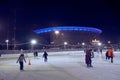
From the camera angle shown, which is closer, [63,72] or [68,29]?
[63,72]

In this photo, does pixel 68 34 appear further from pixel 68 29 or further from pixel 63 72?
pixel 63 72

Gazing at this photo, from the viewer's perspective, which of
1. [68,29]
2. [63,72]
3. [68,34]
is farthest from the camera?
[68,29]

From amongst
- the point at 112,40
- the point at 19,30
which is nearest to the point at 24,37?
the point at 19,30

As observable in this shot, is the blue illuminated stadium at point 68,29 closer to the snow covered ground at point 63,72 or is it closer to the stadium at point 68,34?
the stadium at point 68,34

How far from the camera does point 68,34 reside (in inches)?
4611

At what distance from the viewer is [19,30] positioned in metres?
93.9

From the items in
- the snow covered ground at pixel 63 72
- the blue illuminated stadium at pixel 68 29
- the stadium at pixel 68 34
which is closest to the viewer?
the snow covered ground at pixel 63 72

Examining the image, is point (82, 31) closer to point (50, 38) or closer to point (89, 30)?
point (89, 30)

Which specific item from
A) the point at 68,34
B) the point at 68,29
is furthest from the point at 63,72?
the point at 68,29

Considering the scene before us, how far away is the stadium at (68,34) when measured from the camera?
4309 inches

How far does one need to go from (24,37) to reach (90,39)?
147 feet

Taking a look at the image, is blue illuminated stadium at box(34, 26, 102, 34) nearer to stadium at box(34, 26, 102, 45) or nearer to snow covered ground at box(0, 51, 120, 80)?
stadium at box(34, 26, 102, 45)

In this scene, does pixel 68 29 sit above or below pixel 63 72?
above

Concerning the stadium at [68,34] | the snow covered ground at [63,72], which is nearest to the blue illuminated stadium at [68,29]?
the stadium at [68,34]
